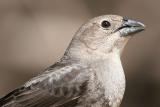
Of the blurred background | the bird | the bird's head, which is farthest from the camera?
the blurred background

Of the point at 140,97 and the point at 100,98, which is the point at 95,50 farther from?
the point at 140,97

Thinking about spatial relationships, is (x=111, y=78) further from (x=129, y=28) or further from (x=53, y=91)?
(x=129, y=28)

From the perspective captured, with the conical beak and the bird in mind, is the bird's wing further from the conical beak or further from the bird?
the conical beak

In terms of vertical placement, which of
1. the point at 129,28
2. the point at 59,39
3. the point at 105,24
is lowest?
the point at 129,28

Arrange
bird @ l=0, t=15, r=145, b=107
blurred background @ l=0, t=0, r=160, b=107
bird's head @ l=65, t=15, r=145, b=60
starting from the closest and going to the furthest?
1. bird @ l=0, t=15, r=145, b=107
2. bird's head @ l=65, t=15, r=145, b=60
3. blurred background @ l=0, t=0, r=160, b=107

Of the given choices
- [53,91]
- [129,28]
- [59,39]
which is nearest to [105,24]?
[129,28]

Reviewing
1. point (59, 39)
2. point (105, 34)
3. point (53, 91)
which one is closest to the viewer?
point (53, 91)

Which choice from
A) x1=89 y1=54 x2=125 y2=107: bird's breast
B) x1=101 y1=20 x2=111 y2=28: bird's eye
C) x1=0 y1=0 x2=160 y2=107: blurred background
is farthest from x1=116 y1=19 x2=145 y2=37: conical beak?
x1=0 y1=0 x2=160 y2=107: blurred background
